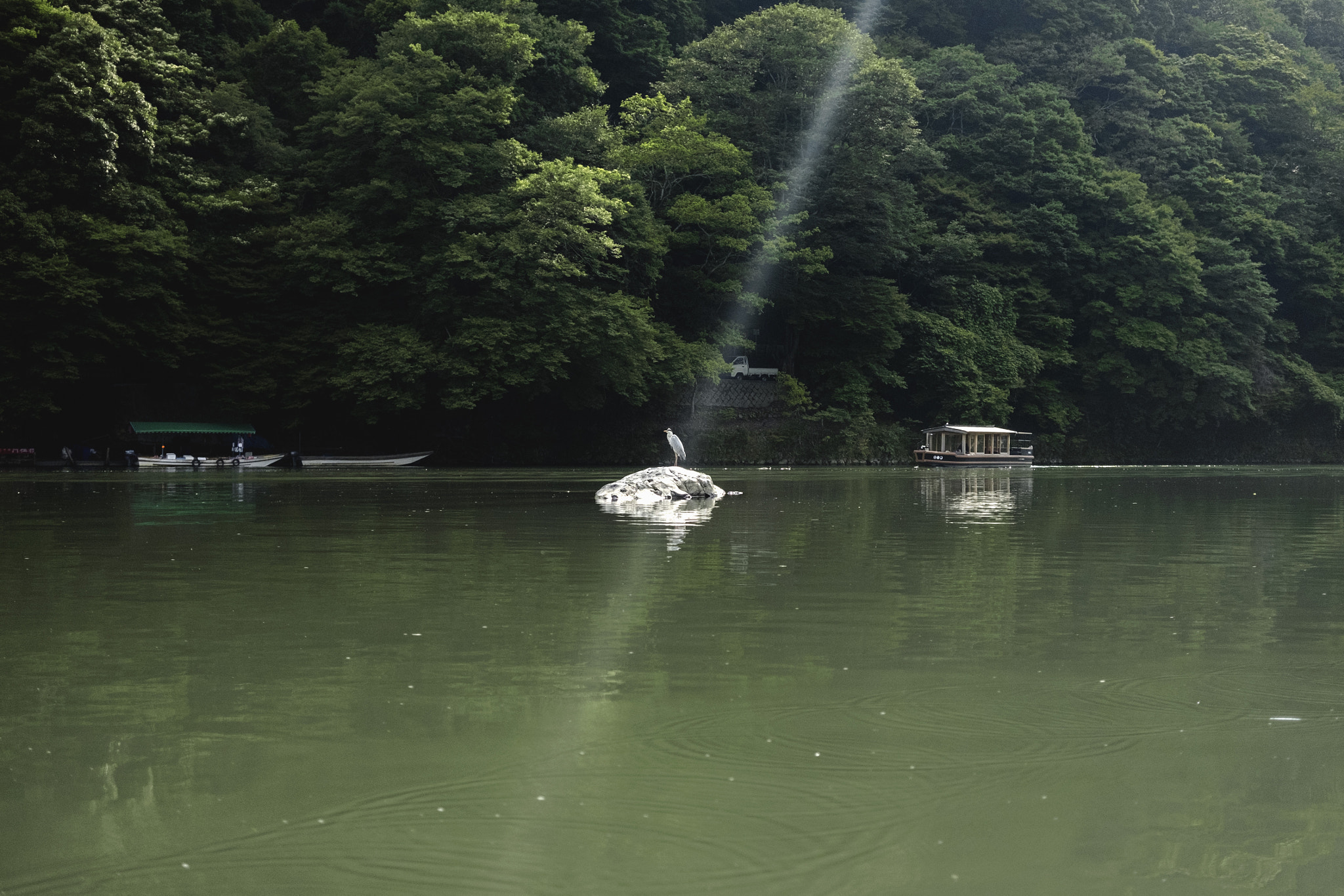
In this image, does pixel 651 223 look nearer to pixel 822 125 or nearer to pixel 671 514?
pixel 822 125

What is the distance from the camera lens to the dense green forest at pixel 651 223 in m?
42.0

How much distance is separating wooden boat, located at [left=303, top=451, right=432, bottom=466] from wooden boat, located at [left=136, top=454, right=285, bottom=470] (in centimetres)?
155

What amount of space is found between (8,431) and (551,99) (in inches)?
875

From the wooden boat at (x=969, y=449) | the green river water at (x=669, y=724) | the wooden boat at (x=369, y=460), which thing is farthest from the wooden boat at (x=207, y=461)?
the green river water at (x=669, y=724)

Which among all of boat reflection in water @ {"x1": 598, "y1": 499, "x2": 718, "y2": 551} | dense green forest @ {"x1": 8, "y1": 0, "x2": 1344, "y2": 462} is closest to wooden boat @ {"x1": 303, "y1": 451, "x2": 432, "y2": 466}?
dense green forest @ {"x1": 8, "y1": 0, "x2": 1344, "y2": 462}

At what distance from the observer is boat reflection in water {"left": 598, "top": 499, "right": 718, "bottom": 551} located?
13.4 meters

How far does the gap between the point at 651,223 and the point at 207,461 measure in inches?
671

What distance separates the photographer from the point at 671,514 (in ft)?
54.2

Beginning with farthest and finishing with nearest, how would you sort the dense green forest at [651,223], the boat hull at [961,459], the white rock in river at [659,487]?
the boat hull at [961,459], the dense green forest at [651,223], the white rock in river at [659,487]

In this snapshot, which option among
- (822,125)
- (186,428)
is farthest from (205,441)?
(822,125)

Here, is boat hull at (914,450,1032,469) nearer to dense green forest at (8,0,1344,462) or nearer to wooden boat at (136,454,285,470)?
dense green forest at (8,0,1344,462)

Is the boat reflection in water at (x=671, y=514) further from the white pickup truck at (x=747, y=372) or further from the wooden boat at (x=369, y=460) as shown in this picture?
the white pickup truck at (x=747, y=372)

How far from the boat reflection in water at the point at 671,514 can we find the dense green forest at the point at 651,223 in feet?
80.8

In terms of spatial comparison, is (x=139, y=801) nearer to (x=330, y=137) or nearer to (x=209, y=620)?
(x=209, y=620)
